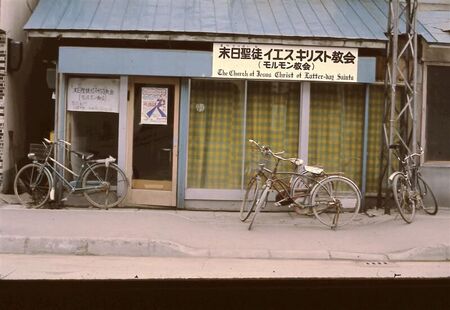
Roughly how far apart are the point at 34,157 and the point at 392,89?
20.9 feet

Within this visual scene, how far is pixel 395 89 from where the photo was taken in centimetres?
1063

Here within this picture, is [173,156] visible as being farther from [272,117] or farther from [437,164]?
[437,164]

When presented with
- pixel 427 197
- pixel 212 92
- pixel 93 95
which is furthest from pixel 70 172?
pixel 427 197

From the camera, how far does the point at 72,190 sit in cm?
1045

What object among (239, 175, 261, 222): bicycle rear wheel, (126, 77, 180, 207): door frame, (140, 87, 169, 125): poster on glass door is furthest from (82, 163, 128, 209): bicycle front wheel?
(239, 175, 261, 222): bicycle rear wheel

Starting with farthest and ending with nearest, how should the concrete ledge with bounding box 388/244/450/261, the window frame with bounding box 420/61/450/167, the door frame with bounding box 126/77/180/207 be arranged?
the window frame with bounding box 420/61/450/167
the door frame with bounding box 126/77/180/207
the concrete ledge with bounding box 388/244/450/261

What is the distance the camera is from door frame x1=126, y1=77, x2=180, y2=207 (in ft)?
35.8

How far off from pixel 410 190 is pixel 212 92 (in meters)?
3.94

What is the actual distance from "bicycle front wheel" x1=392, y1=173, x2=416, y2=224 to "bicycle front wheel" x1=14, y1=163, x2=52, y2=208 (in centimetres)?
591

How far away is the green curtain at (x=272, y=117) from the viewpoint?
36.4ft

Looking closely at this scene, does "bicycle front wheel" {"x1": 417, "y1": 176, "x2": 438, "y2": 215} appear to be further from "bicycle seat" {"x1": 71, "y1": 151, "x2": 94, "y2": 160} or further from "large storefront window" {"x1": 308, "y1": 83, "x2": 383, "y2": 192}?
"bicycle seat" {"x1": 71, "y1": 151, "x2": 94, "y2": 160}

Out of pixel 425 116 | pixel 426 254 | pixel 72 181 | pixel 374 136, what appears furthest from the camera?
pixel 425 116

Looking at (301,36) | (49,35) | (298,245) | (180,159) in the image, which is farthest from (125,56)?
(298,245)
